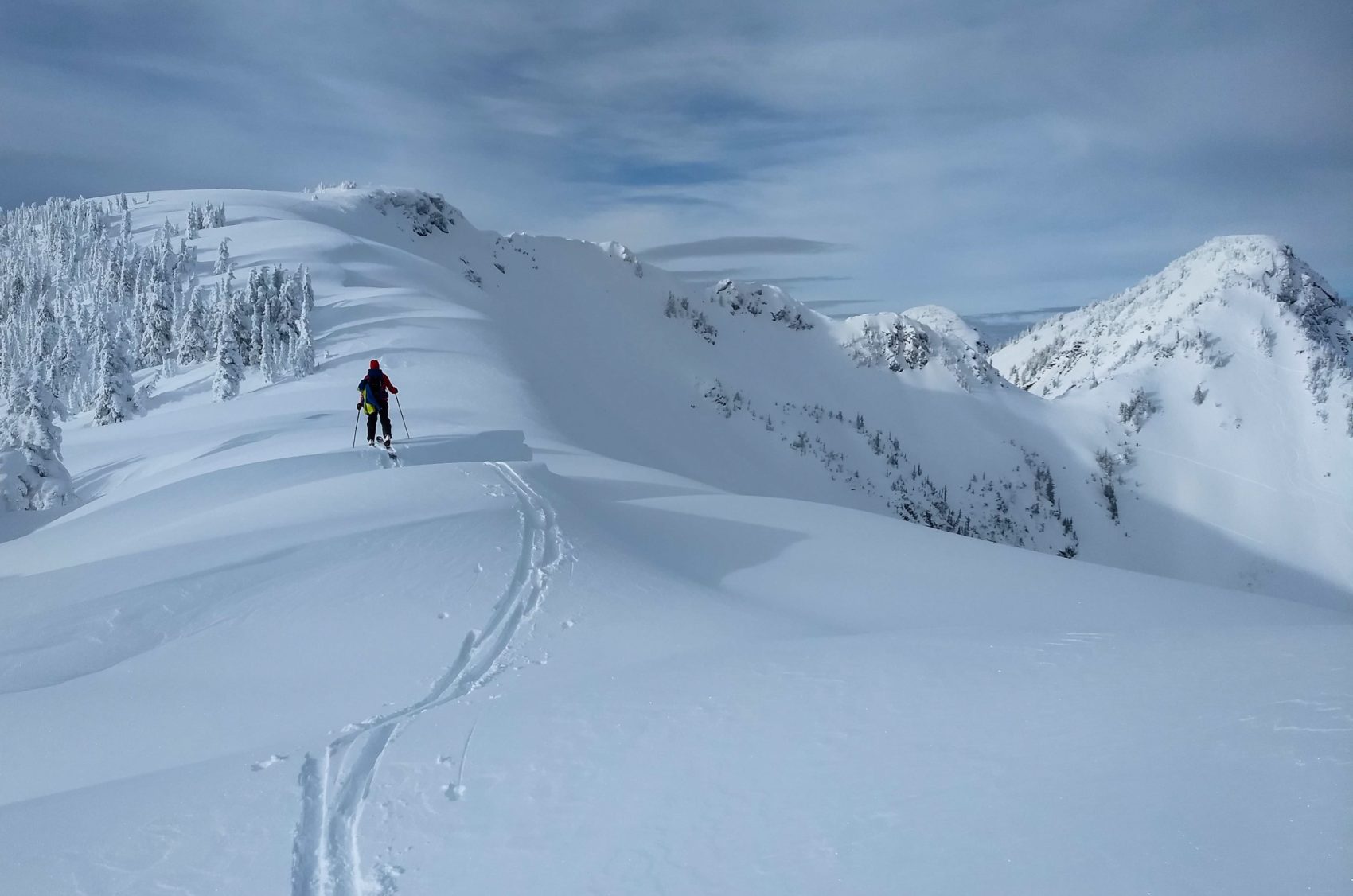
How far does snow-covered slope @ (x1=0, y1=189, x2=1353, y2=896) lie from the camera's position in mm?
4180

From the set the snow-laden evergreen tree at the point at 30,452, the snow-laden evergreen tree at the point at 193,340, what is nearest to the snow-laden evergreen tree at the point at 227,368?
the snow-laden evergreen tree at the point at 30,452

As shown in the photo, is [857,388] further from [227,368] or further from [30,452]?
[30,452]

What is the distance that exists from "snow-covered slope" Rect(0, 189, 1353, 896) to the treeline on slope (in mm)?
4142

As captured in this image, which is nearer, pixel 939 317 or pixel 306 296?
pixel 306 296

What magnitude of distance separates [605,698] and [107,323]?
40.0 m

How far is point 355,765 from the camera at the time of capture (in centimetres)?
548

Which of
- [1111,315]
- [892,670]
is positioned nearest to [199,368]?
[892,670]

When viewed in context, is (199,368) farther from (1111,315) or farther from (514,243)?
(1111,315)

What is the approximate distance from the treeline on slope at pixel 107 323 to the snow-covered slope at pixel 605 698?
414 centimetres

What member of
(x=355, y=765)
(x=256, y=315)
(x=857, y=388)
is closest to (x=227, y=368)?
(x=256, y=315)

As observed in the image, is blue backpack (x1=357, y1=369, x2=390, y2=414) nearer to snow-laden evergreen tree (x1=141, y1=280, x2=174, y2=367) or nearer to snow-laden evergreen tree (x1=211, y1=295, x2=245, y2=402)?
snow-laden evergreen tree (x1=211, y1=295, x2=245, y2=402)

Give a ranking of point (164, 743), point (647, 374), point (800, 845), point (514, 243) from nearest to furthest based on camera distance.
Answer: point (800, 845) < point (164, 743) < point (647, 374) < point (514, 243)

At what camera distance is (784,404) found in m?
62.8

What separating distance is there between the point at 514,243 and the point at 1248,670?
7353cm
